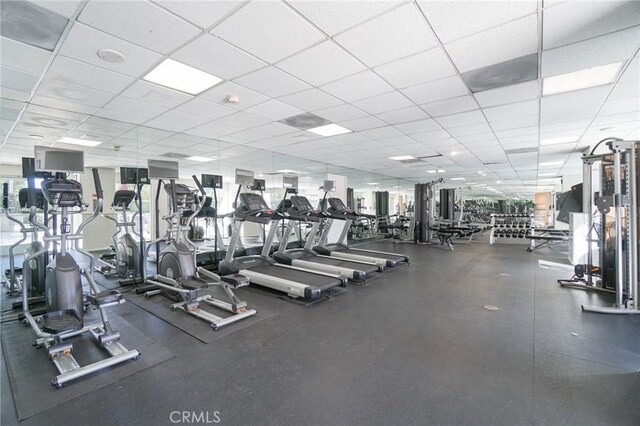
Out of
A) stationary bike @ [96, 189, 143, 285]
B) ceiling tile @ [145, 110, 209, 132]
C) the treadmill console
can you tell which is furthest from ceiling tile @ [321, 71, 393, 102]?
stationary bike @ [96, 189, 143, 285]

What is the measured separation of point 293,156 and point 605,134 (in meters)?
6.89

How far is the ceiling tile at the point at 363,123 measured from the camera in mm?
4793

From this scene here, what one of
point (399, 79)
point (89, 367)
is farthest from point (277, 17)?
point (89, 367)

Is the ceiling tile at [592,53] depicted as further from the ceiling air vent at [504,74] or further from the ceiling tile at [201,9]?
the ceiling tile at [201,9]

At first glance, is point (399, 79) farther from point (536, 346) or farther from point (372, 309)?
point (536, 346)

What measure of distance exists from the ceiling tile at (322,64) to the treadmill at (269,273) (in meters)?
2.02

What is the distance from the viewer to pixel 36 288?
377 cm

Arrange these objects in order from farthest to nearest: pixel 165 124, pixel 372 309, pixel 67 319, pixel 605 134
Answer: pixel 605 134, pixel 165 124, pixel 372 309, pixel 67 319

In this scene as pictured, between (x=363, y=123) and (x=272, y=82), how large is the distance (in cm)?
210

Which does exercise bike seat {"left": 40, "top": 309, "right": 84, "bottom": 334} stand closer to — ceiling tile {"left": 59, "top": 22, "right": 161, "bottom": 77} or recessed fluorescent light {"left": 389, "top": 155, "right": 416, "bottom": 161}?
ceiling tile {"left": 59, "top": 22, "right": 161, "bottom": 77}

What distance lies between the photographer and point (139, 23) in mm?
2256

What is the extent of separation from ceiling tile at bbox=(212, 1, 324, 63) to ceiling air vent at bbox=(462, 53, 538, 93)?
190 centimetres

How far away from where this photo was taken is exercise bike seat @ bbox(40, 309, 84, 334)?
2.55 m
